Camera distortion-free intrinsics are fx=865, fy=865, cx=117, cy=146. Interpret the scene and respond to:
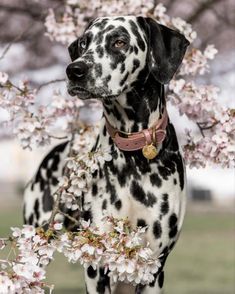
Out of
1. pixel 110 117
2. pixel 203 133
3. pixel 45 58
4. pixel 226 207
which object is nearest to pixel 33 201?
pixel 203 133

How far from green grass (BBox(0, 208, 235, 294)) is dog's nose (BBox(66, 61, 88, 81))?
7792 mm

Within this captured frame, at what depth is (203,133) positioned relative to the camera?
24.5 ft

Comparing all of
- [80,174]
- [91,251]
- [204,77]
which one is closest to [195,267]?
[204,77]

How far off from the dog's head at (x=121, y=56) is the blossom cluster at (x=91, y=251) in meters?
0.88

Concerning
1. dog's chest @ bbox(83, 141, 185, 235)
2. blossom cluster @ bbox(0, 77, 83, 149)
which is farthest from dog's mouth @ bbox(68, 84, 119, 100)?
blossom cluster @ bbox(0, 77, 83, 149)

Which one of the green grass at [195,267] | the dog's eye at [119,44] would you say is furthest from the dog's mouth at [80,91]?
the green grass at [195,267]

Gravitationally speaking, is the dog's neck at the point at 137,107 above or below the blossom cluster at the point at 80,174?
above

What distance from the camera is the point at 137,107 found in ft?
18.9

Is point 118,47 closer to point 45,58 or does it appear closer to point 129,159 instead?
point 129,159

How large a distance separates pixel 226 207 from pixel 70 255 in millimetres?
33838

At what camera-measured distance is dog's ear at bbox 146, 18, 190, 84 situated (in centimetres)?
568

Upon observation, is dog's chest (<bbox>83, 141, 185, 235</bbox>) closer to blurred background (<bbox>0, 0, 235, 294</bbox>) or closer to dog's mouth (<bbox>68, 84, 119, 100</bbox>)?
dog's mouth (<bbox>68, 84, 119, 100</bbox>)

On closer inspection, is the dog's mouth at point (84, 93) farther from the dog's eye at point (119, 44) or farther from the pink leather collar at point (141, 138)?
the pink leather collar at point (141, 138)

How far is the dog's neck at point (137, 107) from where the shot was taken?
5.72 metres
